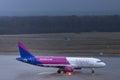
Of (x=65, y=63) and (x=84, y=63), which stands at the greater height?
(x=65, y=63)

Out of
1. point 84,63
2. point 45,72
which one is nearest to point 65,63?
point 84,63

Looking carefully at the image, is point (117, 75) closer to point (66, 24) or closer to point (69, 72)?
point (69, 72)

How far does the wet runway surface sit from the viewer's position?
44591 mm

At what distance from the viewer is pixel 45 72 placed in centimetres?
4881

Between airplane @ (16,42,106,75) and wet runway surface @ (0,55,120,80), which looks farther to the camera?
airplane @ (16,42,106,75)

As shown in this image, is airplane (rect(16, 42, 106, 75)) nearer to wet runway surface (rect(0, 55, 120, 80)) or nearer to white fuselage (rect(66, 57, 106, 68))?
white fuselage (rect(66, 57, 106, 68))

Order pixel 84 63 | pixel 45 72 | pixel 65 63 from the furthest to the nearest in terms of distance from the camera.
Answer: pixel 65 63 < pixel 84 63 < pixel 45 72

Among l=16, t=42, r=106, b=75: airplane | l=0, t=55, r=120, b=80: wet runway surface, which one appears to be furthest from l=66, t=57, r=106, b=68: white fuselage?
l=0, t=55, r=120, b=80: wet runway surface

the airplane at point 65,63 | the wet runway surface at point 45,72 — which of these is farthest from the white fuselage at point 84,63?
the wet runway surface at point 45,72

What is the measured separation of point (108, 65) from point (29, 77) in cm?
1201

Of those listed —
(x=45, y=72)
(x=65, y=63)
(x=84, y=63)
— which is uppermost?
(x=65, y=63)

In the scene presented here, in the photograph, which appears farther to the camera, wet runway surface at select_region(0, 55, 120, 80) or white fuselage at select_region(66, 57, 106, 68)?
white fuselage at select_region(66, 57, 106, 68)

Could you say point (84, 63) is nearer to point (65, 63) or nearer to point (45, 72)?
point (65, 63)

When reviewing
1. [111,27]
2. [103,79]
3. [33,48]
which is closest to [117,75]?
[103,79]
